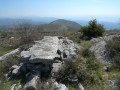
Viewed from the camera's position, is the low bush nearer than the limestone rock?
No

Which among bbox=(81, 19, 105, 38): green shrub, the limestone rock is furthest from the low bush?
bbox=(81, 19, 105, 38): green shrub

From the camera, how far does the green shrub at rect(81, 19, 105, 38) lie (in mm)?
12367

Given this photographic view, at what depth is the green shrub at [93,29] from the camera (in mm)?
12367

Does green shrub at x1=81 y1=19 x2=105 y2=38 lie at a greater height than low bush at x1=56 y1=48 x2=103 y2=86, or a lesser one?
greater

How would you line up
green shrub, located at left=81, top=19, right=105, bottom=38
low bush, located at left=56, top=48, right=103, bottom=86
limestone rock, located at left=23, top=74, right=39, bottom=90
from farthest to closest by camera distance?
green shrub, located at left=81, top=19, right=105, bottom=38 < low bush, located at left=56, top=48, right=103, bottom=86 < limestone rock, located at left=23, top=74, right=39, bottom=90

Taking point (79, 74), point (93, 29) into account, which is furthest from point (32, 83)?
point (93, 29)

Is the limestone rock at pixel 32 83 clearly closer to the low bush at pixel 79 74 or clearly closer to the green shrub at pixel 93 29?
the low bush at pixel 79 74

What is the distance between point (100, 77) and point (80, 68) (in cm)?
98

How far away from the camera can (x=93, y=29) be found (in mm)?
12453

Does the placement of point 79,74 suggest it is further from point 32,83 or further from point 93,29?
point 93,29

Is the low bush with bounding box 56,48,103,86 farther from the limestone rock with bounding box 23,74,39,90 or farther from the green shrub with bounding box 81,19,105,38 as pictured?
the green shrub with bounding box 81,19,105,38

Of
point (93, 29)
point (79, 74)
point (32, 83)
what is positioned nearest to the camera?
point (32, 83)

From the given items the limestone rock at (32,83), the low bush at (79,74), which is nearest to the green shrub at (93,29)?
the low bush at (79,74)

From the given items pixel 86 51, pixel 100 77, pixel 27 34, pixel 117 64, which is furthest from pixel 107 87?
pixel 27 34
